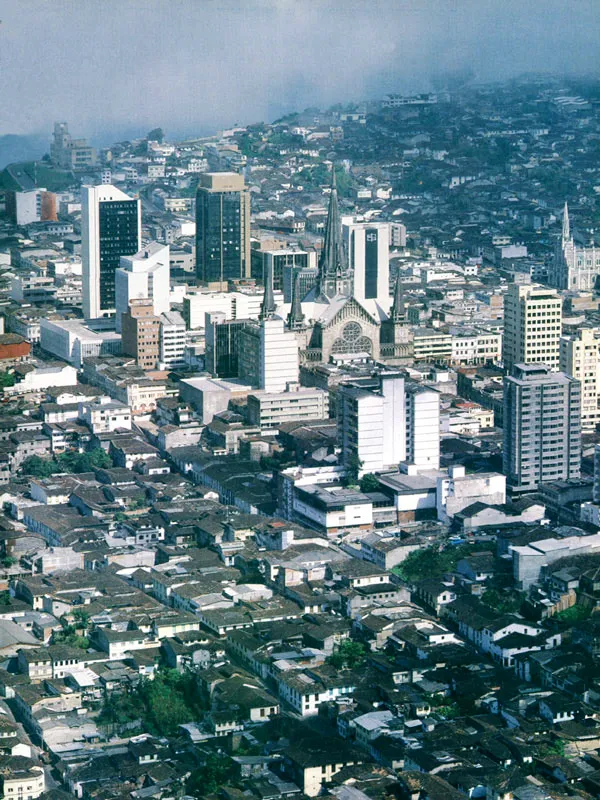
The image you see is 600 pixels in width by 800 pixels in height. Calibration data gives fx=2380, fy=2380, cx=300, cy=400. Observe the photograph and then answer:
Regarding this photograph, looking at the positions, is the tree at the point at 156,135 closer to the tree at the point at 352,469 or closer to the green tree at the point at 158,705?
the tree at the point at 352,469

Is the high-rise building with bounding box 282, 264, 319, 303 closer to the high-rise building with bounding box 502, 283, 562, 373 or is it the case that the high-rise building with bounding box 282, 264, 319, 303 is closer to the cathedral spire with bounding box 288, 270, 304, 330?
the cathedral spire with bounding box 288, 270, 304, 330

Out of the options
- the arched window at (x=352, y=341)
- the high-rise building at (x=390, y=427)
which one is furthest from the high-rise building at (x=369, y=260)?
the high-rise building at (x=390, y=427)

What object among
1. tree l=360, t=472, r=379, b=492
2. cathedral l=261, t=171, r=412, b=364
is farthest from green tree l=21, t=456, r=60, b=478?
cathedral l=261, t=171, r=412, b=364

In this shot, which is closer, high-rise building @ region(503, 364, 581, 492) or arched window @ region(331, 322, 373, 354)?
high-rise building @ region(503, 364, 581, 492)

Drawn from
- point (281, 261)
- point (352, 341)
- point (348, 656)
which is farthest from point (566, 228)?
point (348, 656)

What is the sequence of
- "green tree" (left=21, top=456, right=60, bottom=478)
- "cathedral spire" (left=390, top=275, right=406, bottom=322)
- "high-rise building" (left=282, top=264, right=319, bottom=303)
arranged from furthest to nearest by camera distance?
1. "high-rise building" (left=282, top=264, right=319, bottom=303)
2. "cathedral spire" (left=390, top=275, right=406, bottom=322)
3. "green tree" (left=21, top=456, right=60, bottom=478)

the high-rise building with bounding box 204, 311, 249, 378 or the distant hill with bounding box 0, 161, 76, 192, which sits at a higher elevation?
the distant hill with bounding box 0, 161, 76, 192
